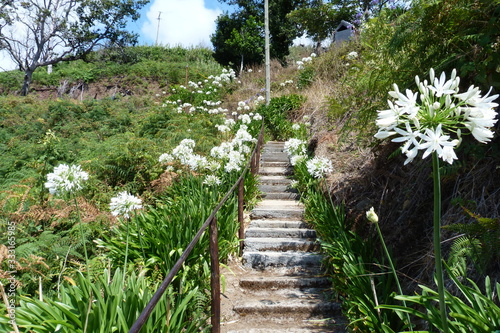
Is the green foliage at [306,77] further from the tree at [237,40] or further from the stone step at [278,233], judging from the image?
the stone step at [278,233]

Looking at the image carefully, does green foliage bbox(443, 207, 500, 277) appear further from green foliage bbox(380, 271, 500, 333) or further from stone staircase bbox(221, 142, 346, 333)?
stone staircase bbox(221, 142, 346, 333)

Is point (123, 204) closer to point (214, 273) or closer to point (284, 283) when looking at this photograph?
point (214, 273)

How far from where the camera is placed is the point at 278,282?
14.9 ft

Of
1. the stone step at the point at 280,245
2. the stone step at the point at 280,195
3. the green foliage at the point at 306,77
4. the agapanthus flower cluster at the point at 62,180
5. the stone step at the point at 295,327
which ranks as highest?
the green foliage at the point at 306,77

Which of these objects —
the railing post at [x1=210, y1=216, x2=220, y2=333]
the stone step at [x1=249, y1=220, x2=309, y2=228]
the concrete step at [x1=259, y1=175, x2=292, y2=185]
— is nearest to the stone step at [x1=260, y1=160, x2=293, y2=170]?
the concrete step at [x1=259, y1=175, x2=292, y2=185]

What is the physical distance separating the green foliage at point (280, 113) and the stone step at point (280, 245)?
635 cm

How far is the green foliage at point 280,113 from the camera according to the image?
454 inches

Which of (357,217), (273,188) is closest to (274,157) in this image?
(273,188)

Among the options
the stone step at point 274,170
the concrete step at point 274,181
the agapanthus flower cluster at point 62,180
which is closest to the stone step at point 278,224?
the concrete step at point 274,181

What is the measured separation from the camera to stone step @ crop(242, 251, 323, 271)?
193 inches

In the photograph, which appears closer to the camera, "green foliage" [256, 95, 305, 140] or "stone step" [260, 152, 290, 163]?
"stone step" [260, 152, 290, 163]

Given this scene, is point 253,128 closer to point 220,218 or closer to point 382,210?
point 220,218

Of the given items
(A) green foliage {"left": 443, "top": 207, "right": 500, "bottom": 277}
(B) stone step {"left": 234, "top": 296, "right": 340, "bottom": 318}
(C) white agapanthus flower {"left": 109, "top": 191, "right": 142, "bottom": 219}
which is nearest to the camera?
(A) green foliage {"left": 443, "top": 207, "right": 500, "bottom": 277}

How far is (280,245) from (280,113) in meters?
7.52
